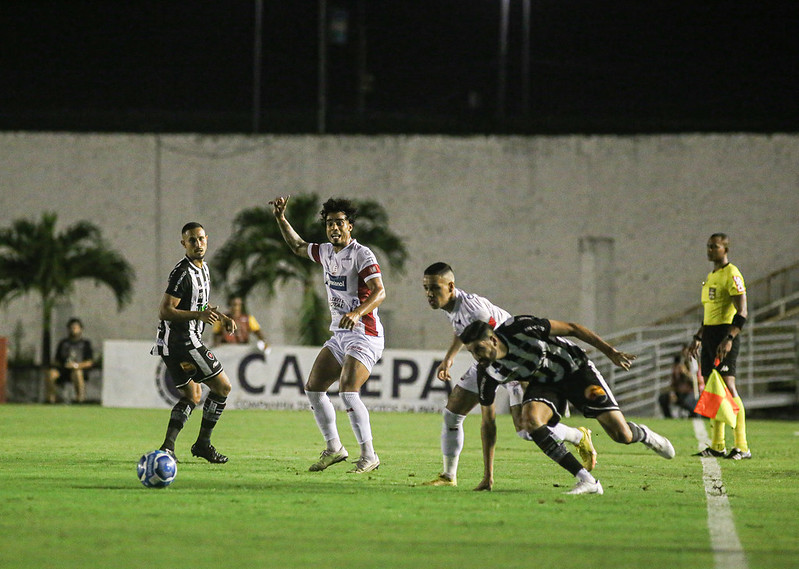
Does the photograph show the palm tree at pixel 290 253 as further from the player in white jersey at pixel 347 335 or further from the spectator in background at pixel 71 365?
the player in white jersey at pixel 347 335

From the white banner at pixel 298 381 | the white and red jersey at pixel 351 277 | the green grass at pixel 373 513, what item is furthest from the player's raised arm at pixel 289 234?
the white banner at pixel 298 381

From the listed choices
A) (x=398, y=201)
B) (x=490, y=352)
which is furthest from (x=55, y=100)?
(x=490, y=352)

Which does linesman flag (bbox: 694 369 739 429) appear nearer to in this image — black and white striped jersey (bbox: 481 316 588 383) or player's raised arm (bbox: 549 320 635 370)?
black and white striped jersey (bbox: 481 316 588 383)

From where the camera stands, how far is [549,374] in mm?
8055

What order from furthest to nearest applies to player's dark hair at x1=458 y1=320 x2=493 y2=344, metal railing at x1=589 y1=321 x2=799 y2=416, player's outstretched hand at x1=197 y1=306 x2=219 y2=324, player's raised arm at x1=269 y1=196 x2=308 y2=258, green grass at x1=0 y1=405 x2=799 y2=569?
metal railing at x1=589 y1=321 x2=799 y2=416
player's raised arm at x1=269 y1=196 x2=308 y2=258
player's outstretched hand at x1=197 y1=306 x2=219 y2=324
player's dark hair at x1=458 y1=320 x2=493 y2=344
green grass at x1=0 y1=405 x2=799 y2=569

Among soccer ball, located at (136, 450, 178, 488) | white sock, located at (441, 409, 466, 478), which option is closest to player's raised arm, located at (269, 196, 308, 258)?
white sock, located at (441, 409, 466, 478)

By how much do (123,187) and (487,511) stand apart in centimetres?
2538

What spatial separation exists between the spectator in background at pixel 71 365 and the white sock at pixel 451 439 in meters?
16.8

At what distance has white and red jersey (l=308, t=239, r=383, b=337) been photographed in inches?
380

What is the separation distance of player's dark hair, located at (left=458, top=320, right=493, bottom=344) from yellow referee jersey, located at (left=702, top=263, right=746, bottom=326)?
5.17 metres

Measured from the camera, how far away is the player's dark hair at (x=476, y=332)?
24.4ft

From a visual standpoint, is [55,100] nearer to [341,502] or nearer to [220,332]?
[220,332]

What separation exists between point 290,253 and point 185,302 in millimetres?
17374

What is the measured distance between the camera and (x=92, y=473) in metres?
9.08
